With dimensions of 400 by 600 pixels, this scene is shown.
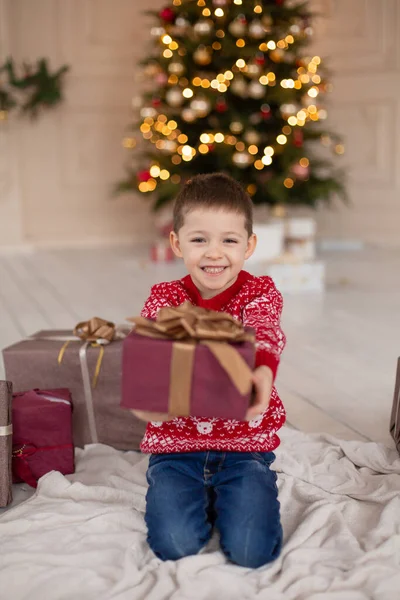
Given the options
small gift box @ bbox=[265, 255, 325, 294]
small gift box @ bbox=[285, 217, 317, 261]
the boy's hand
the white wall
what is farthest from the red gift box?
the white wall

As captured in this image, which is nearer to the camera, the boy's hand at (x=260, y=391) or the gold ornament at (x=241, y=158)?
the boy's hand at (x=260, y=391)

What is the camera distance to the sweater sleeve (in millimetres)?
1360

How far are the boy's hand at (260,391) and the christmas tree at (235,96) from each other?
3423mm

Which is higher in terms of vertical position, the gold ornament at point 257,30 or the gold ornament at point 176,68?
the gold ornament at point 257,30

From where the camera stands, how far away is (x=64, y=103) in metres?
5.64

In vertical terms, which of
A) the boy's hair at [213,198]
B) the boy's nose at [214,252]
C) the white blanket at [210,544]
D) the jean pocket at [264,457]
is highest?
the boy's hair at [213,198]

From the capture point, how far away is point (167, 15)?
4.63 m

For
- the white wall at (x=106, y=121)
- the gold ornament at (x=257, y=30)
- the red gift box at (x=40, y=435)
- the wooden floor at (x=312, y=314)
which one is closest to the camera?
the red gift box at (x=40, y=435)

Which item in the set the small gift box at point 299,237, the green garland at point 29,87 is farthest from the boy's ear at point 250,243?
the green garland at point 29,87

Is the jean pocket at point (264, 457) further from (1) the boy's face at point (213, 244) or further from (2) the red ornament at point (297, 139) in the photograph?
(2) the red ornament at point (297, 139)

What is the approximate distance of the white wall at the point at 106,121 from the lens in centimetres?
550

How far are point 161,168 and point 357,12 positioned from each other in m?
1.98

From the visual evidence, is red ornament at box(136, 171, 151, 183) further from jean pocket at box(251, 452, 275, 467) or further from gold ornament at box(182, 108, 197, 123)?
jean pocket at box(251, 452, 275, 467)

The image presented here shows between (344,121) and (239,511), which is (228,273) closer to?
(239,511)
